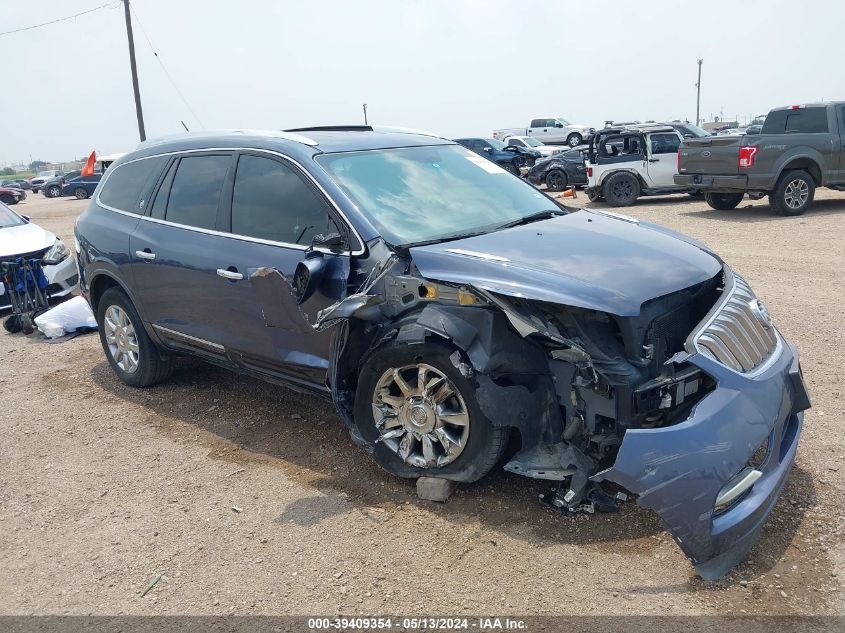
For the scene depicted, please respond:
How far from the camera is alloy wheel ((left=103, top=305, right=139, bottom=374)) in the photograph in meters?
5.83

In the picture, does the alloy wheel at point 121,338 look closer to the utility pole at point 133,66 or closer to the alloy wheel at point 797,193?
the alloy wheel at point 797,193

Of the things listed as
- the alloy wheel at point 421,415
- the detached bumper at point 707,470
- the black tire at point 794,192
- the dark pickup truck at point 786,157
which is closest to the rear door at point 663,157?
the dark pickup truck at point 786,157

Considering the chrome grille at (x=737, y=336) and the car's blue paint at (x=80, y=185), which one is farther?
the car's blue paint at (x=80, y=185)

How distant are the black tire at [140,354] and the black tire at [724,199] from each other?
12.3 m

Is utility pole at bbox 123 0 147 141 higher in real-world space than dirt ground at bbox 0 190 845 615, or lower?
higher

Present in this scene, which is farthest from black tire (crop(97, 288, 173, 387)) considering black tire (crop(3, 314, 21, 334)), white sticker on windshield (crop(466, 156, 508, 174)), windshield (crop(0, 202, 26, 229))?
windshield (crop(0, 202, 26, 229))

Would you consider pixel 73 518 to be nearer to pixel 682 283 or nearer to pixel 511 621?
pixel 511 621

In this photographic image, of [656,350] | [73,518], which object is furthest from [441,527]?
[73,518]

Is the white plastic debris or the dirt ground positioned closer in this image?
the dirt ground

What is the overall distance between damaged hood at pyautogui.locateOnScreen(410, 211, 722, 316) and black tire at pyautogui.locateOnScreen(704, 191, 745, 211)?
1168 cm

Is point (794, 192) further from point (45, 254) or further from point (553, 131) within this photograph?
point (553, 131)

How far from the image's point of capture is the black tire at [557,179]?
20.9 meters

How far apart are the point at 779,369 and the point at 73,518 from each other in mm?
3736

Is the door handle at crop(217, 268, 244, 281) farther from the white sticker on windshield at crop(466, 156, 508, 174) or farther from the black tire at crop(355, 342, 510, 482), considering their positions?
the white sticker on windshield at crop(466, 156, 508, 174)
